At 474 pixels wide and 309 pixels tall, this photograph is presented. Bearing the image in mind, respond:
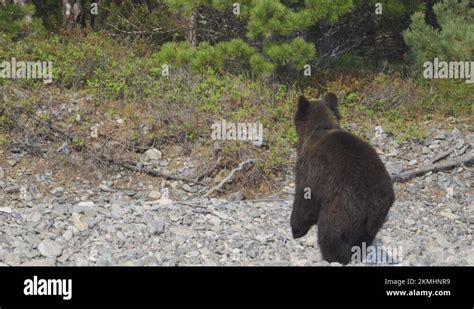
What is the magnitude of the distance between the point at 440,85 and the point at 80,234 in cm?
734

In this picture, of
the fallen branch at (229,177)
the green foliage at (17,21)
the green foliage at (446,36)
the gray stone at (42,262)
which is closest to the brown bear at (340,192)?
the gray stone at (42,262)

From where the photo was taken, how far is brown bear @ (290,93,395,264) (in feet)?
21.7

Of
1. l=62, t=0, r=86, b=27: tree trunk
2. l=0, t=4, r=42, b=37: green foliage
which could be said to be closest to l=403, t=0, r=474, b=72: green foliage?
l=62, t=0, r=86, b=27: tree trunk

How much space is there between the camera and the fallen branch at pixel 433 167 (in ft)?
35.4

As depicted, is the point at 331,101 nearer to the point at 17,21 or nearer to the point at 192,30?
the point at 192,30

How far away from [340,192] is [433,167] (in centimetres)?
463

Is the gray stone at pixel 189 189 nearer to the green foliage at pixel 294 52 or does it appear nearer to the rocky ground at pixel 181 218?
the rocky ground at pixel 181 218

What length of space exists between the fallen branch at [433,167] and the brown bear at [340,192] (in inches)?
143

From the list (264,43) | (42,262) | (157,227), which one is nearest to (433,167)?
(264,43)

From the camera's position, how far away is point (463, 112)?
41.3 ft

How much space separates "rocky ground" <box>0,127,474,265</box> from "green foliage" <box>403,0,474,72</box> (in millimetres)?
1327

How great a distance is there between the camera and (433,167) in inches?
432

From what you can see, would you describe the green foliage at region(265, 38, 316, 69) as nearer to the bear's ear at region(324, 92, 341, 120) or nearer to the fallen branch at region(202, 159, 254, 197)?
the fallen branch at region(202, 159, 254, 197)

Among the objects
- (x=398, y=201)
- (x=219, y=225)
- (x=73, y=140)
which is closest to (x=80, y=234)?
(x=219, y=225)
